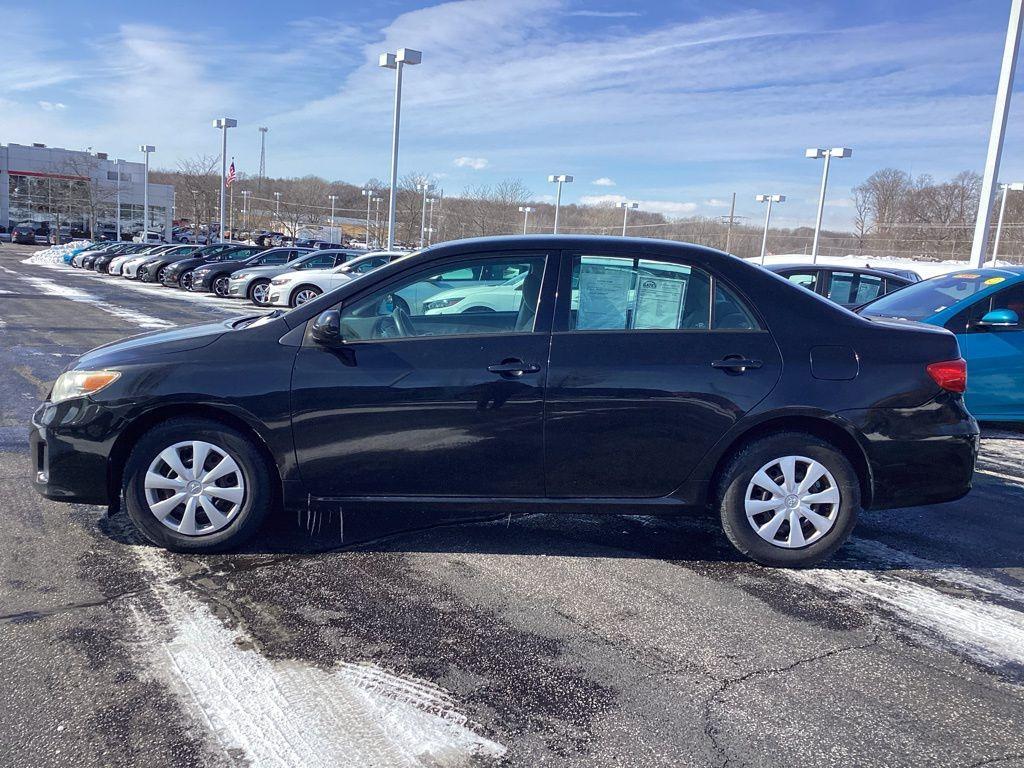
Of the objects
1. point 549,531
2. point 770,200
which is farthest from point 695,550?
point 770,200

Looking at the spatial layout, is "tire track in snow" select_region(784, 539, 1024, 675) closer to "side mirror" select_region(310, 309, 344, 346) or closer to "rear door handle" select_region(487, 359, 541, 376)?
"rear door handle" select_region(487, 359, 541, 376)

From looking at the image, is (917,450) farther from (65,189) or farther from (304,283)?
(65,189)

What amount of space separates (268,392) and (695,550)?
2447 mm

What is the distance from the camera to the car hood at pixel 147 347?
406cm

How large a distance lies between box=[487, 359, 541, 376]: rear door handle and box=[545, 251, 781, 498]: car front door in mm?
101

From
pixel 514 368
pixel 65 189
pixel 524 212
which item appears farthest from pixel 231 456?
pixel 65 189

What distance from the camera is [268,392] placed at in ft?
13.0

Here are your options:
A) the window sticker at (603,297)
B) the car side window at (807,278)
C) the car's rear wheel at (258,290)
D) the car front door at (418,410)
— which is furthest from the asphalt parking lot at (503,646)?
the car's rear wheel at (258,290)

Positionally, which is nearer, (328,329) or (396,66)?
(328,329)

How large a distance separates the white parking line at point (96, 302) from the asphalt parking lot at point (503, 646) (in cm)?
735

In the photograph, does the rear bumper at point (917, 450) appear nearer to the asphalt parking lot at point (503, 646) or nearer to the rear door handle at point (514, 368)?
the asphalt parking lot at point (503, 646)

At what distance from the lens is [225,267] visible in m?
25.0

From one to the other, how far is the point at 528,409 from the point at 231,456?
151cm

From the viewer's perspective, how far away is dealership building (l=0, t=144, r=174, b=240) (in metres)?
72.6
